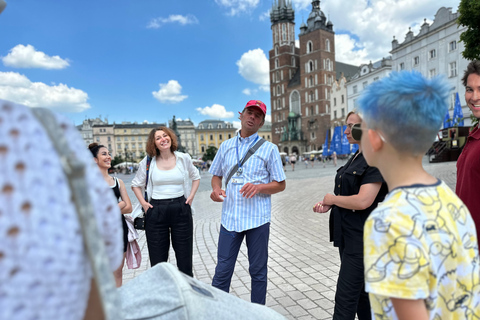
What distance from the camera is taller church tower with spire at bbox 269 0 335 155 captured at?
65.4 meters

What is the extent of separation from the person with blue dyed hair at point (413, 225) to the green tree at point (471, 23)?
9.60 meters

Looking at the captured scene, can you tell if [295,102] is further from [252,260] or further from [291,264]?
[252,260]

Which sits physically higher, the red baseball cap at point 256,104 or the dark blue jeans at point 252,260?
the red baseball cap at point 256,104

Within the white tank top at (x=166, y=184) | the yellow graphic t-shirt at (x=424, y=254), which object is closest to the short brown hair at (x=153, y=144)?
the white tank top at (x=166, y=184)

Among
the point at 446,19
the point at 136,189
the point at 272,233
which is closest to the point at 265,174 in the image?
the point at 136,189

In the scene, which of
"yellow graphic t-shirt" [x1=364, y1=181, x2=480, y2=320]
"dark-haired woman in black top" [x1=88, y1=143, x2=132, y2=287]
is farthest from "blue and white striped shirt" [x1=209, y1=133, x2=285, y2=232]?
"yellow graphic t-shirt" [x1=364, y1=181, x2=480, y2=320]

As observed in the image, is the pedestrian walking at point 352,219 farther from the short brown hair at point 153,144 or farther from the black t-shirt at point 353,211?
the short brown hair at point 153,144

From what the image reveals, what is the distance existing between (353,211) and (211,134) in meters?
112

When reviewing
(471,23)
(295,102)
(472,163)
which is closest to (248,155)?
(472,163)

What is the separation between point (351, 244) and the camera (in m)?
2.31

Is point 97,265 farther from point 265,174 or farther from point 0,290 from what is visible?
point 265,174

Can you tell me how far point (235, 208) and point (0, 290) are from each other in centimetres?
A: 237

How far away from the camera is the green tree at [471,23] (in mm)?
8055

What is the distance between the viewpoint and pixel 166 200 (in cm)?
343
